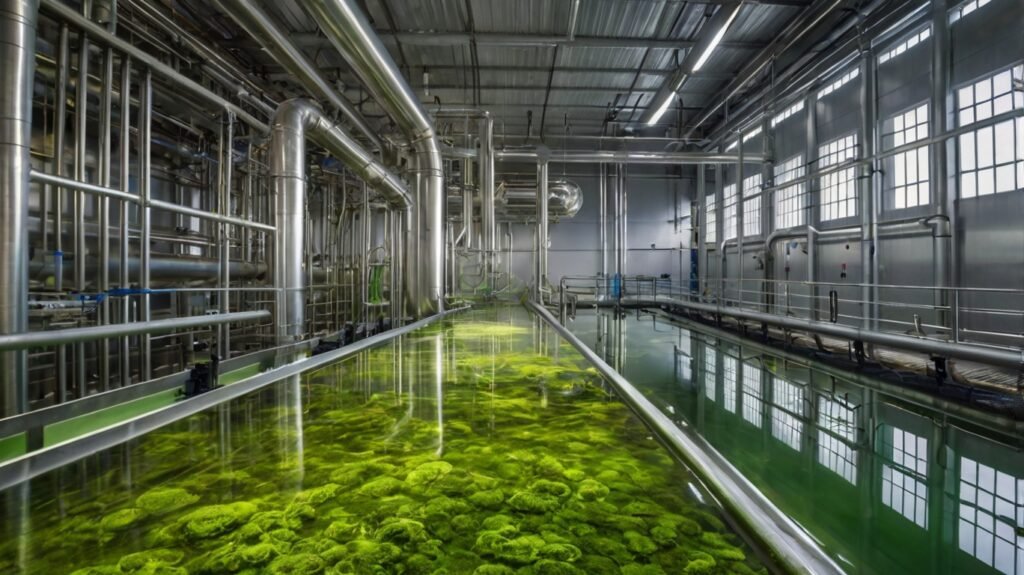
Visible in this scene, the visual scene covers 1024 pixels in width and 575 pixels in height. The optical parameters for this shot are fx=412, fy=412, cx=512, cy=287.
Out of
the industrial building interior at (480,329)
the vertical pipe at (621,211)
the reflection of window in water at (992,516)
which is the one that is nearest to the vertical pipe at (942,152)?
the industrial building interior at (480,329)

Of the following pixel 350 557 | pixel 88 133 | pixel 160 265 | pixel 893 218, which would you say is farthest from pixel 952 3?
pixel 88 133

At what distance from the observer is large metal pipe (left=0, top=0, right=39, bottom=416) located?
1504 mm

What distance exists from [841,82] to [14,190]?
8.94 m

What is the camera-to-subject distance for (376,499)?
3.65 feet

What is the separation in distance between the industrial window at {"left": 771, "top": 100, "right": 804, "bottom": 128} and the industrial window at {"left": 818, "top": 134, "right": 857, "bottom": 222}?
A: 0.96 metres

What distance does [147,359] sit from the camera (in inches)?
108

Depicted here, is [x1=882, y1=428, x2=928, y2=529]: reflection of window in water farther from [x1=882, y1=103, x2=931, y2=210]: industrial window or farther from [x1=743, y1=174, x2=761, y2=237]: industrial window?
[x1=743, y1=174, x2=761, y2=237]: industrial window

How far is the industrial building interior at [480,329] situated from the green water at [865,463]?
0.7 inches

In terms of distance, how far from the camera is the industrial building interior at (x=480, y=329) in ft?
3.42

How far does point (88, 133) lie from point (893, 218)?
9.05 meters

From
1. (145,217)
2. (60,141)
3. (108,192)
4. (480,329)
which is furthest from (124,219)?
(480,329)

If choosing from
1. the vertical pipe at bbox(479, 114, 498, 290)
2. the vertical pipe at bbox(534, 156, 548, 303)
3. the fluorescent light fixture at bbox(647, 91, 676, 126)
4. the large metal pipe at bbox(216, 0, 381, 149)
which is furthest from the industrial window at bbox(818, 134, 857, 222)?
the large metal pipe at bbox(216, 0, 381, 149)

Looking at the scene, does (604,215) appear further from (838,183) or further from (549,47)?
(549,47)

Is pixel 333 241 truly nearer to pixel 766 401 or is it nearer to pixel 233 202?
pixel 233 202
